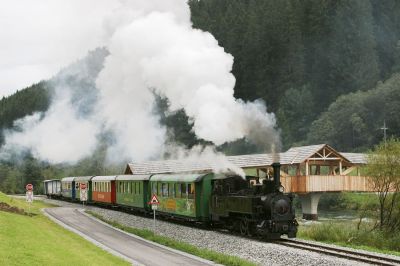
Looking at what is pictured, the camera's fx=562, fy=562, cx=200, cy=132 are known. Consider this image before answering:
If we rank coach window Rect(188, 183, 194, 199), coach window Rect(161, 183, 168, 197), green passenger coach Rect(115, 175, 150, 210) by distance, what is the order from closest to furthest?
1. coach window Rect(188, 183, 194, 199)
2. coach window Rect(161, 183, 168, 197)
3. green passenger coach Rect(115, 175, 150, 210)

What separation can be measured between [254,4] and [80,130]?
4361cm

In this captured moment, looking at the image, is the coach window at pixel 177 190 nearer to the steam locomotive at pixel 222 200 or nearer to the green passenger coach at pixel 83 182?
the steam locomotive at pixel 222 200

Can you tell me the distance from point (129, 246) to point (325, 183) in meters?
27.7

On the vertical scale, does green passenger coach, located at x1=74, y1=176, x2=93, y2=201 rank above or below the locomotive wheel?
above

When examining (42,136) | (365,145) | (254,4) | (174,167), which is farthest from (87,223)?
(254,4)

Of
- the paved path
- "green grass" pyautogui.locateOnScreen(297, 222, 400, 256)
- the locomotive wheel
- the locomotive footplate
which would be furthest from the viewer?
"green grass" pyautogui.locateOnScreen(297, 222, 400, 256)

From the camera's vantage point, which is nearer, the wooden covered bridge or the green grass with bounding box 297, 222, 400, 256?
the green grass with bounding box 297, 222, 400, 256

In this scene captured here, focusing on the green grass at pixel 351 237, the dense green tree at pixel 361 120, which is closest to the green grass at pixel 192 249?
the green grass at pixel 351 237

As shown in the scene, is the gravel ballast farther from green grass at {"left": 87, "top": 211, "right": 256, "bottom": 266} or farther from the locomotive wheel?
green grass at {"left": 87, "top": 211, "right": 256, "bottom": 266}

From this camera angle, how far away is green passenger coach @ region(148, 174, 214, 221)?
2947cm

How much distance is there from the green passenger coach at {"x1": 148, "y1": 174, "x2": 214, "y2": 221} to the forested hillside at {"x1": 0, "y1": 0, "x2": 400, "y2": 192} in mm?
41914

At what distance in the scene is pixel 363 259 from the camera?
19.5 metres

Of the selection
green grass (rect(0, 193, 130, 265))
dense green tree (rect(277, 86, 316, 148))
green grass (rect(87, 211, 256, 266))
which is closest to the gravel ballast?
green grass (rect(87, 211, 256, 266))

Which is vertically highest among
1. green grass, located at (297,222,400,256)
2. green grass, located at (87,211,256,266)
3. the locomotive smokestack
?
the locomotive smokestack
